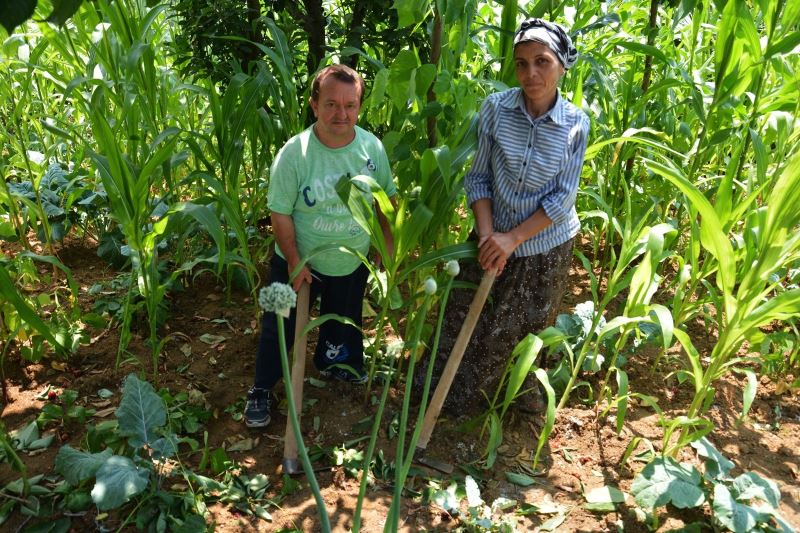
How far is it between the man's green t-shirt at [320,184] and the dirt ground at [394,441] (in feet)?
1.97

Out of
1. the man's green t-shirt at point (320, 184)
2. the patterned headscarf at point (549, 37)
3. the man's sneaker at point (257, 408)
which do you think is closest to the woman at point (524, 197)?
the patterned headscarf at point (549, 37)

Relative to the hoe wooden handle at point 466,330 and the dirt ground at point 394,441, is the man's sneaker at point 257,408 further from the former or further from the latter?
the hoe wooden handle at point 466,330

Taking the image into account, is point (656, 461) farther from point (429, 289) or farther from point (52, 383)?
point (52, 383)

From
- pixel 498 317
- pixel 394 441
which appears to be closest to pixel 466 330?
pixel 498 317

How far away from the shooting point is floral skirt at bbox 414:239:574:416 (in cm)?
184

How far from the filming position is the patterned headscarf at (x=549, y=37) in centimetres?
151

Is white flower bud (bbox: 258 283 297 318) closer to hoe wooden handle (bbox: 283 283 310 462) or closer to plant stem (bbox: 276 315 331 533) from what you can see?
plant stem (bbox: 276 315 331 533)

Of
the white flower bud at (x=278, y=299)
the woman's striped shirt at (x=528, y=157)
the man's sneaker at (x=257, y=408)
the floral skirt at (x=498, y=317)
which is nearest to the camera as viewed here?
the white flower bud at (x=278, y=299)

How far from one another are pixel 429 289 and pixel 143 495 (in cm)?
106

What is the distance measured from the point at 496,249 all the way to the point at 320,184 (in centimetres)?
54

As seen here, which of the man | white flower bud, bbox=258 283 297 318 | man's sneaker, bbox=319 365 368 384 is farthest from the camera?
man's sneaker, bbox=319 365 368 384

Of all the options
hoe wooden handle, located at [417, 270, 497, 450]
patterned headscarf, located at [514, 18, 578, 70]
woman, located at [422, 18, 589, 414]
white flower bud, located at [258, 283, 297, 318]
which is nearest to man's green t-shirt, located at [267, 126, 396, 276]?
woman, located at [422, 18, 589, 414]

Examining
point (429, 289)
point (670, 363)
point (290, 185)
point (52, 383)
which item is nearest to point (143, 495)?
point (52, 383)

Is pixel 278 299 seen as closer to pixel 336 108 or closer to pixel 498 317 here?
pixel 336 108
